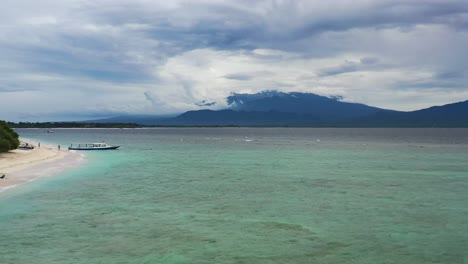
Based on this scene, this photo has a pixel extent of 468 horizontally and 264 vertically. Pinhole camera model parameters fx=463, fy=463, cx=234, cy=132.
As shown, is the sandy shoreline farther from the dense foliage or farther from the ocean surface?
the ocean surface

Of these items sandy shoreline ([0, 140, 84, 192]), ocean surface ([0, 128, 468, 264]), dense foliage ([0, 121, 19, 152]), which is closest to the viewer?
ocean surface ([0, 128, 468, 264])

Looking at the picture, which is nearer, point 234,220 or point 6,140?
point 234,220

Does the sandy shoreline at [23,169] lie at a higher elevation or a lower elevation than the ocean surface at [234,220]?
higher

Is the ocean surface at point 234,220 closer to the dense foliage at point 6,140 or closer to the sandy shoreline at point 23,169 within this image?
the sandy shoreline at point 23,169

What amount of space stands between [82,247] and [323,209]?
1734 centimetres

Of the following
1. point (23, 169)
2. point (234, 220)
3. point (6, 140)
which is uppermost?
point (6, 140)

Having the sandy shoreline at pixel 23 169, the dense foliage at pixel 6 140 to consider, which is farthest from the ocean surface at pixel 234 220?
the dense foliage at pixel 6 140

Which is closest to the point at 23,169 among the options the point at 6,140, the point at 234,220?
the point at 6,140

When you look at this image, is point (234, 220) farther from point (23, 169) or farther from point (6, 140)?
point (6, 140)

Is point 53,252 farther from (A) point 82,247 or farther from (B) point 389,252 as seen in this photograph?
(B) point 389,252

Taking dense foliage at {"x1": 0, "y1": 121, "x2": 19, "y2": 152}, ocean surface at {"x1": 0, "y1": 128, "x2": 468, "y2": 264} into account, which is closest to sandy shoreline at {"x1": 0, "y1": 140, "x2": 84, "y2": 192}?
dense foliage at {"x1": 0, "y1": 121, "x2": 19, "y2": 152}

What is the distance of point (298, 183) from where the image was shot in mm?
48531

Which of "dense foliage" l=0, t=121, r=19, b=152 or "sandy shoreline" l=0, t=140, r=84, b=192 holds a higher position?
"dense foliage" l=0, t=121, r=19, b=152

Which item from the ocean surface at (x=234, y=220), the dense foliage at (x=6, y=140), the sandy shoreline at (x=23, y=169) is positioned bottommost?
the ocean surface at (x=234, y=220)
